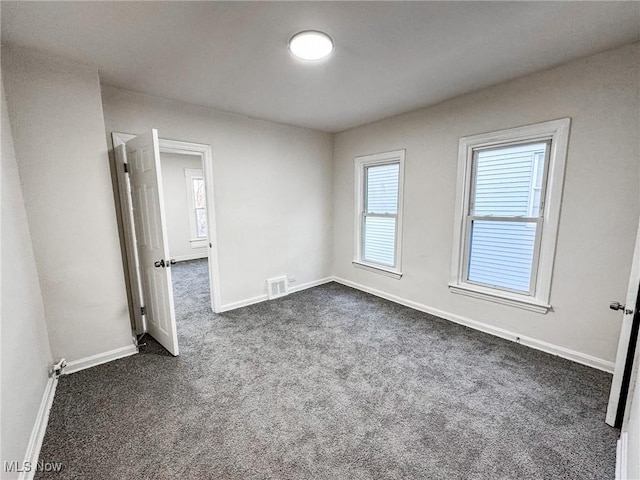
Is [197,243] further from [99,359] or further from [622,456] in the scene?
[622,456]

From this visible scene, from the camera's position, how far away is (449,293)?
3092 mm

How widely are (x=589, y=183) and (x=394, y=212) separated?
191 centimetres

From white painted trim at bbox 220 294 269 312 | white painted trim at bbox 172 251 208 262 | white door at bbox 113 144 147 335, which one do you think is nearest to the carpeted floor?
white door at bbox 113 144 147 335

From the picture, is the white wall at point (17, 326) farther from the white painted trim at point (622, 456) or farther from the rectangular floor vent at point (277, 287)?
the white painted trim at point (622, 456)

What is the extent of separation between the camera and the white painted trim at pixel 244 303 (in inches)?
135

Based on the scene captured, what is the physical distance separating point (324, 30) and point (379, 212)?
98.8 inches

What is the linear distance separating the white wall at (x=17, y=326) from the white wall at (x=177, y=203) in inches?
170

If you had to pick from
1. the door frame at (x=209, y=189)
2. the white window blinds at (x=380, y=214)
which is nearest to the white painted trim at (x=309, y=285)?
the white window blinds at (x=380, y=214)

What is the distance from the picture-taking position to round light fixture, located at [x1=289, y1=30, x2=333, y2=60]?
175 cm

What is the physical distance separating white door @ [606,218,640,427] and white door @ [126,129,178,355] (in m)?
3.15

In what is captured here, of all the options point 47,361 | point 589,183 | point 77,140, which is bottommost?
point 47,361

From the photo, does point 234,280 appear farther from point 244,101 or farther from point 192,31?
point 192,31

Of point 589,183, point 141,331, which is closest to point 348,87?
point 589,183

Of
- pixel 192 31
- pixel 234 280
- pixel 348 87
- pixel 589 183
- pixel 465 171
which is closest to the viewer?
pixel 192 31
